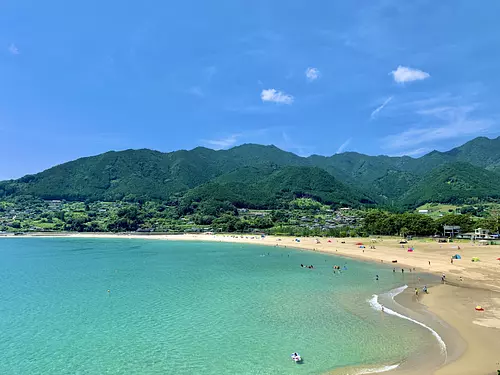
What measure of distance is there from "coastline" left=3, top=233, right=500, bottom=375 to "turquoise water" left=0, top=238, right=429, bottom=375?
77.1 inches

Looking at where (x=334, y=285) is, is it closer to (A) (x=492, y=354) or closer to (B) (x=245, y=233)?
(A) (x=492, y=354)

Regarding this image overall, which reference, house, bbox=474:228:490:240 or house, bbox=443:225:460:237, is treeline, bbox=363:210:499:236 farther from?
house, bbox=474:228:490:240

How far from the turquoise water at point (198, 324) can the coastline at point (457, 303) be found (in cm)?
196

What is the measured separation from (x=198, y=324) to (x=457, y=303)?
69.0ft

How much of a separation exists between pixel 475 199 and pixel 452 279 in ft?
535

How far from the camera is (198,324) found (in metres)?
25.4

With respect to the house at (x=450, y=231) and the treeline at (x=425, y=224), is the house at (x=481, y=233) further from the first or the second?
the house at (x=450, y=231)

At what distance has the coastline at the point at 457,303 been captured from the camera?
56.7 feet

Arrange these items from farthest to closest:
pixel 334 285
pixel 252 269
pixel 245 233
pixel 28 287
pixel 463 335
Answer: pixel 245 233, pixel 252 269, pixel 28 287, pixel 334 285, pixel 463 335

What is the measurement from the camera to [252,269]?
52.3m

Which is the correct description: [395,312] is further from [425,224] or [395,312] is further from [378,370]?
[425,224]

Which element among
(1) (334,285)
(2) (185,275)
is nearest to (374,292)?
(1) (334,285)

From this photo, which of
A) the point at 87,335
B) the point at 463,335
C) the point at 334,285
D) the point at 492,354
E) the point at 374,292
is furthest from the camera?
the point at 334,285

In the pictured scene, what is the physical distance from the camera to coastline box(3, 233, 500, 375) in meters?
17.3
